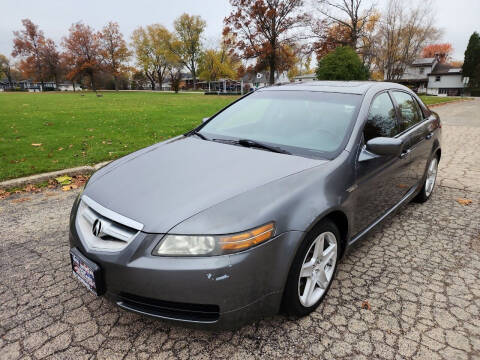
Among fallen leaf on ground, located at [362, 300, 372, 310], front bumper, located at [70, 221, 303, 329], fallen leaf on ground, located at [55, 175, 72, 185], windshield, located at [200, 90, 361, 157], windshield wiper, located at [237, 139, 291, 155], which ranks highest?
windshield, located at [200, 90, 361, 157]

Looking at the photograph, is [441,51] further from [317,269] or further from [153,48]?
[317,269]

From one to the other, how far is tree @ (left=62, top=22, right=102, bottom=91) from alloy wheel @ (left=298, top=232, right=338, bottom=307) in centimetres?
6498

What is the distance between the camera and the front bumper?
1.67 metres

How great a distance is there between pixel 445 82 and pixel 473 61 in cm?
605

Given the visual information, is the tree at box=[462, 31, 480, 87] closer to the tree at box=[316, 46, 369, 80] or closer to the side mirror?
the tree at box=[316, 46, 369, 80]

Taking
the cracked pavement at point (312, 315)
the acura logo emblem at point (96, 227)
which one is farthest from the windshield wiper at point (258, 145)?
the acura logo emblem at point (96, 227)

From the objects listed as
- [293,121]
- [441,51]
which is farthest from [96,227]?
[441,51]

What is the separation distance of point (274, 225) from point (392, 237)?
7.15 feet

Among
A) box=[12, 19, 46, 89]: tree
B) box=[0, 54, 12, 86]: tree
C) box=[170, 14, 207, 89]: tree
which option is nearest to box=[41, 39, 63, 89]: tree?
box=[12, 19, 46, 89]: tree

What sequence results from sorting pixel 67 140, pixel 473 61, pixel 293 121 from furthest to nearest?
pixel 473 61 < pixel 67 140 < pixel 293 121

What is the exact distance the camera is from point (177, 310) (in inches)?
69.3

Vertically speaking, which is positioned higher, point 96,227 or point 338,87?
point 338,87

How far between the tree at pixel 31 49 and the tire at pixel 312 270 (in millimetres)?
73433

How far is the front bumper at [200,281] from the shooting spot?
1670mm
